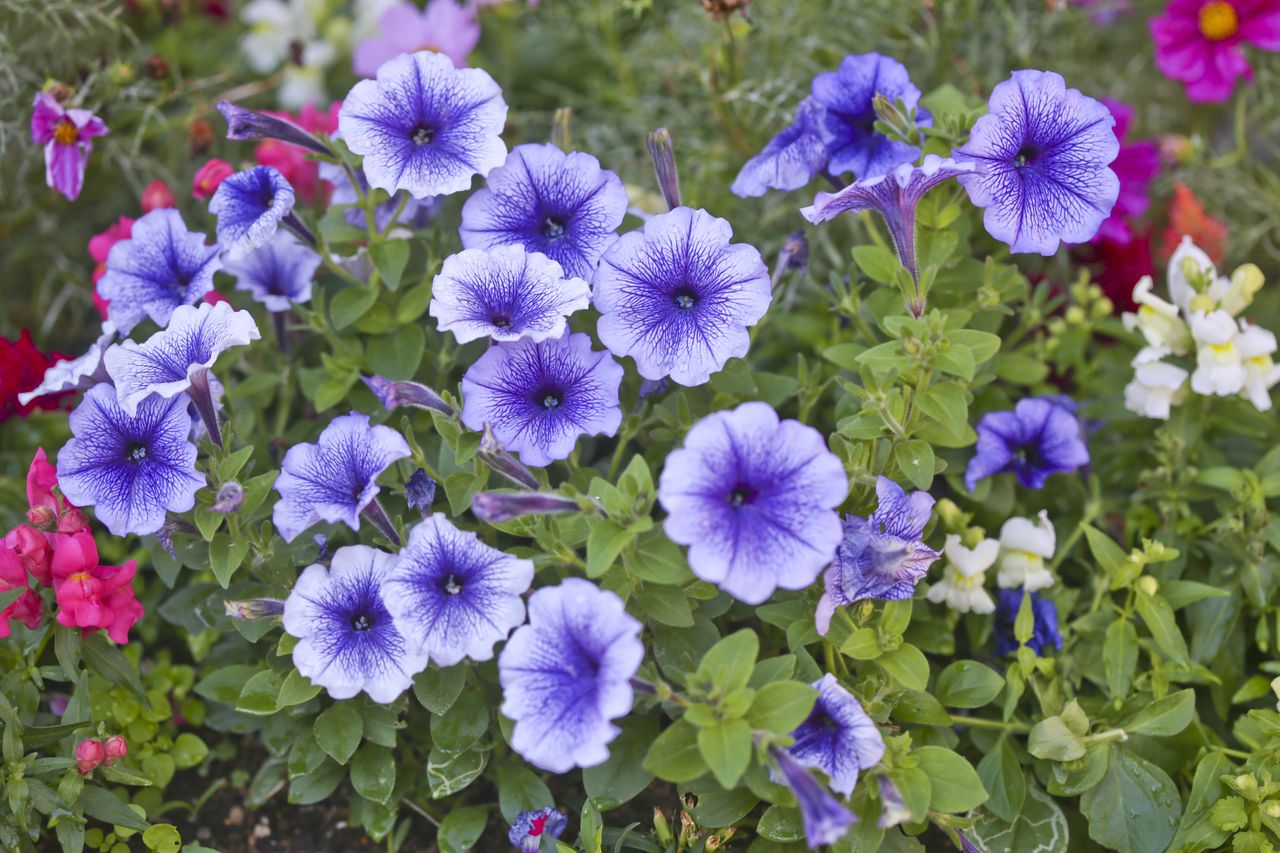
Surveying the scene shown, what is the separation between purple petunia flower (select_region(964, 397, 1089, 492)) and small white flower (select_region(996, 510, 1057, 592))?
3.3 inches

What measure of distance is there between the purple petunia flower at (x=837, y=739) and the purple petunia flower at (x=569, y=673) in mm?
233

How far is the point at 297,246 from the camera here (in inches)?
74.0

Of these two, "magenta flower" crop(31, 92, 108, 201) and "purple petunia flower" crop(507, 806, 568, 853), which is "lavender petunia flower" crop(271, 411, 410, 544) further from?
"magenta flower" crop(31, 92, 108, 201)

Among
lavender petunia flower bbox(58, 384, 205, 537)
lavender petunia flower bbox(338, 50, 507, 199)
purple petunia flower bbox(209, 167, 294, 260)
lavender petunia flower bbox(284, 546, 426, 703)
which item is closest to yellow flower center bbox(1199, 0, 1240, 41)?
lavender petunia flower bbox(338, 50, 507, 199)

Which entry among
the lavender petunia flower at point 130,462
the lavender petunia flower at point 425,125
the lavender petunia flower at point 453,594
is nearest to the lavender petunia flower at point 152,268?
the lavender petunia flower at point 130,462

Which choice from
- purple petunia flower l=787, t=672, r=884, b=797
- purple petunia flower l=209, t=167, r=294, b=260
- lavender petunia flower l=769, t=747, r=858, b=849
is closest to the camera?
lavender petunia flower l=769, t=747, r=858, b=849

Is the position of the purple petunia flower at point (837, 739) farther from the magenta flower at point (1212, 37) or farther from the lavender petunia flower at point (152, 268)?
the magenta flower at point (1212, 37)

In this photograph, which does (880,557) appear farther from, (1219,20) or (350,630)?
(1219,20)

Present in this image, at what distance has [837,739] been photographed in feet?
4.67

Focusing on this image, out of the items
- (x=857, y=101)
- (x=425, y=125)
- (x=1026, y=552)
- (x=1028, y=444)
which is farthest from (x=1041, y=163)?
(x=425, y=125)

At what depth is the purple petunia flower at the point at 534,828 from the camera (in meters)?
1.53

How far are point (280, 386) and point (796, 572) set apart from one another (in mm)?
1085

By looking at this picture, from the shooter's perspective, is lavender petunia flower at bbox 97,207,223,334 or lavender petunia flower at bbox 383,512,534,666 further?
lavender petunia flower at bbox 97,207,223,334

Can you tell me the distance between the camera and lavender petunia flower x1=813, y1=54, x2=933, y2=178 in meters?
1.78
